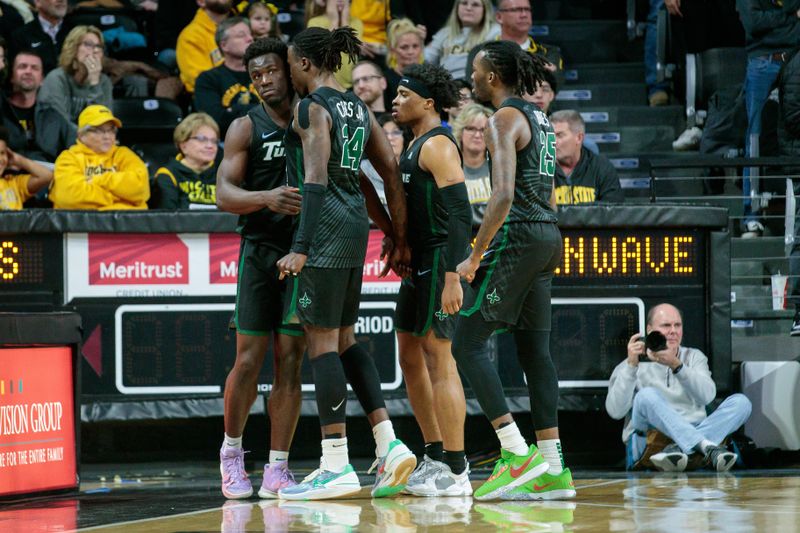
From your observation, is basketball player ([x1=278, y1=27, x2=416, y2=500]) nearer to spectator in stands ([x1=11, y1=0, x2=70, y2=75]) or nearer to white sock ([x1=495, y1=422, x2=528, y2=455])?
white sock ([x1=495, y1=422, x2=528, y2=455])

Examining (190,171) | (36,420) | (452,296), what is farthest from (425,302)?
(190,171)

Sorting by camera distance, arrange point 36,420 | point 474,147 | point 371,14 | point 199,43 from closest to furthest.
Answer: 1. point 36,420
2. point 474,147
3. point 199,43
4. point 371,14

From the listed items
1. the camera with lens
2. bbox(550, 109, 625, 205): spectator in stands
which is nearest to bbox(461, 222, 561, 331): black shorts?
the camera with lens

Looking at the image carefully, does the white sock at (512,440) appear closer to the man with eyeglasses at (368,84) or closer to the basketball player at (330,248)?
the basketball player at (330,248)

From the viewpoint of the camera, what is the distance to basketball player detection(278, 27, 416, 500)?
6.02 meters

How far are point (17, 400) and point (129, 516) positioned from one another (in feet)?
3.94

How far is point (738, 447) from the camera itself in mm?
8031

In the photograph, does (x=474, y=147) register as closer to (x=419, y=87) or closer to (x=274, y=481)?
(x=419, y=87)

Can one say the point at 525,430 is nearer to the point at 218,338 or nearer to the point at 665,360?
the point at 665,360

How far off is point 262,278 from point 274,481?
0.99 metres

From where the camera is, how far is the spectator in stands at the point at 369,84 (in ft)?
32.7

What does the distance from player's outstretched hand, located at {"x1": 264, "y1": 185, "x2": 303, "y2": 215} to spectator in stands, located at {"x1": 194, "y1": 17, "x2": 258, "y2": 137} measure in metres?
4.64

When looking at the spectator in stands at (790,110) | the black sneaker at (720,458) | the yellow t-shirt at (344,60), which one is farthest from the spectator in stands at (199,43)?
the black sneaker at (720,458)

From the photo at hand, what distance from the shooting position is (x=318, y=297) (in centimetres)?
608
